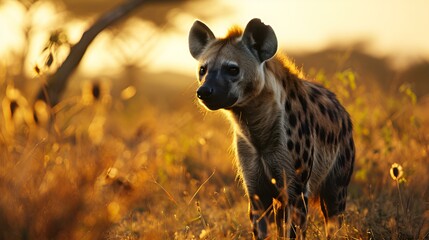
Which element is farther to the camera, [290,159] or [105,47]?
[105,47]

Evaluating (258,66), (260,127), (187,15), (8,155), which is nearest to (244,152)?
(260,127)

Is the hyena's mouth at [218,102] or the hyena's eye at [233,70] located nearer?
the hyena's mouth at [218,102]

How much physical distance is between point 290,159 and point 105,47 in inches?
753

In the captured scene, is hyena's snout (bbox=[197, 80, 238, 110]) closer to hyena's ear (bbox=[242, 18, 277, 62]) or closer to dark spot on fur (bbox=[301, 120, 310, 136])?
hyena's ear (bbox=[242, 18, 277, 62])

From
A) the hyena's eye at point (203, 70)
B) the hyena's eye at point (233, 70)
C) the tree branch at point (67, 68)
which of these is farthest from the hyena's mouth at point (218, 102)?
the tree branch at point (67, 68)

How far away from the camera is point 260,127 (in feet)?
11.9

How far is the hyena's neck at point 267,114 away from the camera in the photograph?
141 inches

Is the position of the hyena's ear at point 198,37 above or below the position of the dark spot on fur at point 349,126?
above

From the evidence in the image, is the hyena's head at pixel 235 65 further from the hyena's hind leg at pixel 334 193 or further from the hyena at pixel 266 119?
the hyena's hind leg at pixel 334 193

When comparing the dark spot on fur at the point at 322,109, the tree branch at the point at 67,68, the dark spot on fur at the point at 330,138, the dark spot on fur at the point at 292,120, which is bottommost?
the tree branch at the point at 67,68

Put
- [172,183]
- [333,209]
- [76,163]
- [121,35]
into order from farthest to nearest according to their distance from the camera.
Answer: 1. [121,35]
2. [172,183]
3. [333,209]
4. [76,163]

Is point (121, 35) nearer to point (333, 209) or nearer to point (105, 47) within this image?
point (105, 47)

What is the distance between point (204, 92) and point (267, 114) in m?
0.39

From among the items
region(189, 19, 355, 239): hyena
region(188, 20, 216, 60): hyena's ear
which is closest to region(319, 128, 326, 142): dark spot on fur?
region(189, 19, 355, 239): hyena
